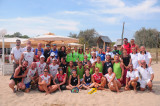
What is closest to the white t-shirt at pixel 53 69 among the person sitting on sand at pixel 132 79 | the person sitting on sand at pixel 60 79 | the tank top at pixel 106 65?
the person sitting on sand at pixel 60 79

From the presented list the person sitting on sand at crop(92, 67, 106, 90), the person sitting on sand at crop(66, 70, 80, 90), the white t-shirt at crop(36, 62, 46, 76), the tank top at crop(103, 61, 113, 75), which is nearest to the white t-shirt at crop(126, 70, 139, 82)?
the tank top at crop(103, 61, 113, 75)

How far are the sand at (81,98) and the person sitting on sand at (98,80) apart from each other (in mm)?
346

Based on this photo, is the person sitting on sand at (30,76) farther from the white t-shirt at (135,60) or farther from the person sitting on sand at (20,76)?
the white t-shirt at (135,60)

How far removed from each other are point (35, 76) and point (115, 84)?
3.28 m

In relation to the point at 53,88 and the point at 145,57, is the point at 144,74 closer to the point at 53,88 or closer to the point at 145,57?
the point at 145,57

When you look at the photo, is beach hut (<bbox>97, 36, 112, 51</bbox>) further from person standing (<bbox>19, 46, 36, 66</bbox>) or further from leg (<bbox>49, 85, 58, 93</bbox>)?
leg (<bbox>49, 85, 58, 93</bbox>)

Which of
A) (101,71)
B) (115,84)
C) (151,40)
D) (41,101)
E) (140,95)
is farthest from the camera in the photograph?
(151,40)

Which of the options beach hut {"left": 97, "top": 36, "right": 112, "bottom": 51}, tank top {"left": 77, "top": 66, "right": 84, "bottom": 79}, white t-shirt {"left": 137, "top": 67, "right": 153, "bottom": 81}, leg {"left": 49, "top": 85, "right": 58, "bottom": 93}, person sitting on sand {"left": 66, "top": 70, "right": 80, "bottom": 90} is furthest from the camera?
beach hut {"left": 97, "top": 36, "right": 112, "bottom": 51}

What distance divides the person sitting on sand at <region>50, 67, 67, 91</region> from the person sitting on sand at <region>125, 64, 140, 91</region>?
2.50 m

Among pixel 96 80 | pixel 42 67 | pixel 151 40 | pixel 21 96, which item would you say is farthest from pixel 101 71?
pixel 151 40

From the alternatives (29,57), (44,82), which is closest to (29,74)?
(29,57)

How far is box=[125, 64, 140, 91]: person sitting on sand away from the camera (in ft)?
16.4

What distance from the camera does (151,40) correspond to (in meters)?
24.7

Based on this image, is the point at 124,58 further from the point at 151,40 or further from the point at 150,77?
the point at 151,40
